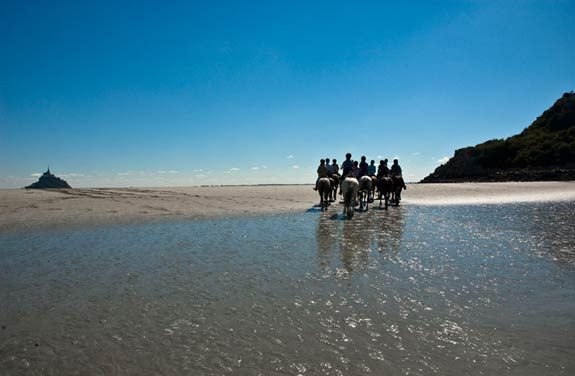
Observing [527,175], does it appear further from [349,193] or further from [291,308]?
[291,308]

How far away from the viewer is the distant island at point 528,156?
53.6 metres

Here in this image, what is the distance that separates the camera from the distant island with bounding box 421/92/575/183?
53.6 m

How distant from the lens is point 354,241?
845 cm

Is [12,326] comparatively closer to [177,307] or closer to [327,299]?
[177,307]

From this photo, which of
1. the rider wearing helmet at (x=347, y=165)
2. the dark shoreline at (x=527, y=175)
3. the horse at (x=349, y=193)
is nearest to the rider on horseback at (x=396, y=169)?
the rider wearing helmet at (x=347, y=165)

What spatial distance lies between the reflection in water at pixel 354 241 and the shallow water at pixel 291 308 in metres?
0.08

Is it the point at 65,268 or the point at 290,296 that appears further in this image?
the point at 65,268

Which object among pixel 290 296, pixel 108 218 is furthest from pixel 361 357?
pixel 108 218

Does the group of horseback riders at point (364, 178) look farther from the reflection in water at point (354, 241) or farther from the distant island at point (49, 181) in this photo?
the distant island at point (49, 181)

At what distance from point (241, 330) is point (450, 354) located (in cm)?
198

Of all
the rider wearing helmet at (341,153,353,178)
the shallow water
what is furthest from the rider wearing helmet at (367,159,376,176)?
the shallow water

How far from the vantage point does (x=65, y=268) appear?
614 cm

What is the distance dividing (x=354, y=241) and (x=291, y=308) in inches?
182

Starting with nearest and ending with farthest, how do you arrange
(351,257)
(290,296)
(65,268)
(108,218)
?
(290,296)
(65,268)
(351,257)
(108,218)
